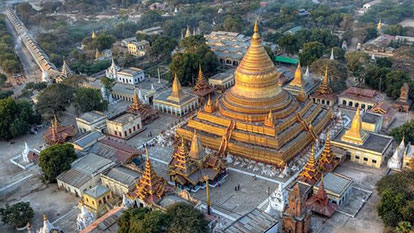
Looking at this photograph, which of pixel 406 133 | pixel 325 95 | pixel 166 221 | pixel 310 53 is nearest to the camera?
pixel 166 221

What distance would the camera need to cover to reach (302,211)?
1505 inches

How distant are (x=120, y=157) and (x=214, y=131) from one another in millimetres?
12875

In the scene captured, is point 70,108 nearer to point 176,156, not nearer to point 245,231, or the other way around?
point 176,156

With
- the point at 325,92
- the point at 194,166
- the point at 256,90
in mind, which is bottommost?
the point at 325,92

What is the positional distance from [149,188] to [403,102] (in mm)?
43201

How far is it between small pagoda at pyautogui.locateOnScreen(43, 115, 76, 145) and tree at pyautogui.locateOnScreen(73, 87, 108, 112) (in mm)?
5979

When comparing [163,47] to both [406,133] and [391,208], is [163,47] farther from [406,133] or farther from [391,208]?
[391,208]

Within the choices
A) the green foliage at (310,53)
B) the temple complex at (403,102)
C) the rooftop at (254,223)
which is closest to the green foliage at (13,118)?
the rooftop at (254,223)

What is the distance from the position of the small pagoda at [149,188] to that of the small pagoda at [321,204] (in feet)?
49.7

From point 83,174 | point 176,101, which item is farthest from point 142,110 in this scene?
point 83,174

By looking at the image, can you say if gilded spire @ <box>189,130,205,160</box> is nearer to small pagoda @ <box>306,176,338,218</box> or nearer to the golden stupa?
the golden stupa

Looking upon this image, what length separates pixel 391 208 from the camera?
125ft

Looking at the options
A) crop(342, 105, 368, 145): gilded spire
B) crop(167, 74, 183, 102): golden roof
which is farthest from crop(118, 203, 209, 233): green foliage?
crop(167, 74, 183, 102): golden roof

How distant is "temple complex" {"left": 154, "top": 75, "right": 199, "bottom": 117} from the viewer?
65062mm
